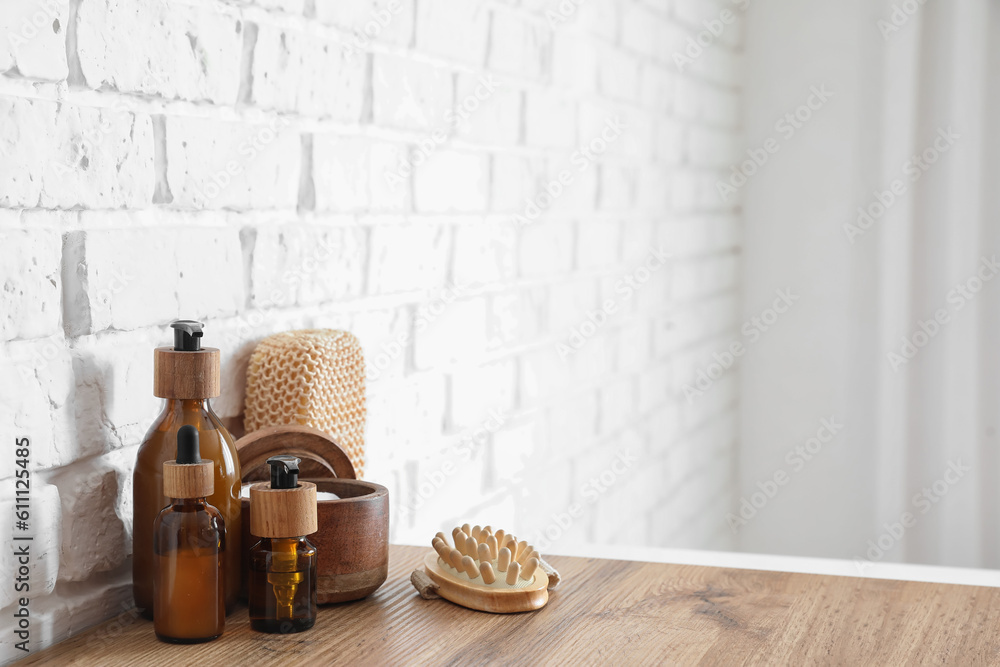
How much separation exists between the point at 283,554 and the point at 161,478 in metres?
0.10

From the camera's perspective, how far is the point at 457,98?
1.27m

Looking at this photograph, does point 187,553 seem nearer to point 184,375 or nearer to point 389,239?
point 184,375

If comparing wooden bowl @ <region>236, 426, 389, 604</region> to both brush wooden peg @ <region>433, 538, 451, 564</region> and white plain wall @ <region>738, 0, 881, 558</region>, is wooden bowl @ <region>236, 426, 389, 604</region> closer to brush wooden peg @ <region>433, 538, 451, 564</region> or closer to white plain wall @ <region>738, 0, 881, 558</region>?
brush wooden peg @ <region>433, 538, 451, 564</region>

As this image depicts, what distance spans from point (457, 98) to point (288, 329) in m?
0.45

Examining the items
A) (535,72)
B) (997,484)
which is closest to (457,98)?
(535,72)

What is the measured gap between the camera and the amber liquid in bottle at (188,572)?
0.65 meters

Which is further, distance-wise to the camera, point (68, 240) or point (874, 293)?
point (874, 293)

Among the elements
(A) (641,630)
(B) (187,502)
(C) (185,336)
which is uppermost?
(C) (185,336)

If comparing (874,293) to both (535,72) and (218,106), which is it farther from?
(218,106)

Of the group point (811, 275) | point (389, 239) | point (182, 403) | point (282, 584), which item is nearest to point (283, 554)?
point (282, 584)

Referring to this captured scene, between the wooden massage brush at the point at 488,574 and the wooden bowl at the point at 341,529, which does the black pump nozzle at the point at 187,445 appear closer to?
the wooden bowl at the point at 341,529

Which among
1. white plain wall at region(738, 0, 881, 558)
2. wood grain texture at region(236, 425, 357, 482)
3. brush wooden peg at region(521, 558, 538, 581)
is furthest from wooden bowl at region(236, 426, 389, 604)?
white plain wall at region(738, 0, 881, 558)

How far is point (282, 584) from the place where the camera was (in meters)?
0.69

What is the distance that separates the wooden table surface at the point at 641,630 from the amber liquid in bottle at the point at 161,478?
0.11 ft
